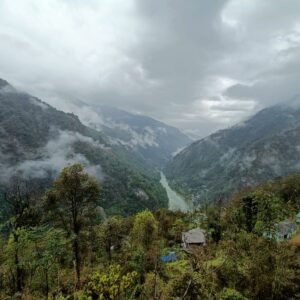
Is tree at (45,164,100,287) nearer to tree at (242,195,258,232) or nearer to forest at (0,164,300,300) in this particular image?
forest at (0,164,300,300)

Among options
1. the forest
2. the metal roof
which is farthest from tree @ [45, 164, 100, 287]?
the metal roof

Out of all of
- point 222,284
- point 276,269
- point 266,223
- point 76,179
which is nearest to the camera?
point 276,269

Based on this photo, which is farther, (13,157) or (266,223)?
(13,157)

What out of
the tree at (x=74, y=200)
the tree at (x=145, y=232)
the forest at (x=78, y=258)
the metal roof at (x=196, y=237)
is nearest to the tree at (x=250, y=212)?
the forest at (x=78, y=258)

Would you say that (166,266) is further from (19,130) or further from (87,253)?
(19,130)

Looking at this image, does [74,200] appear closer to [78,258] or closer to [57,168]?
[78,258]

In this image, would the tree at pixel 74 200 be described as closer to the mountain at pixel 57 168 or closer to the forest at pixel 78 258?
the forest at pixel 78 258

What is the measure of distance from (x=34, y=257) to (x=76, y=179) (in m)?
4.97

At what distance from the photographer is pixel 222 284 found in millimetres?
16594

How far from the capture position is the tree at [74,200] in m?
19.2

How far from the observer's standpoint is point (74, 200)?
19.6 m

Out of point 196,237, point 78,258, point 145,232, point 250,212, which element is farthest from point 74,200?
point 196,237

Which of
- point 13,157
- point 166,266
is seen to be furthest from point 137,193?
point 166,266

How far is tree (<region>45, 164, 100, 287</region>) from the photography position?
1922cm
